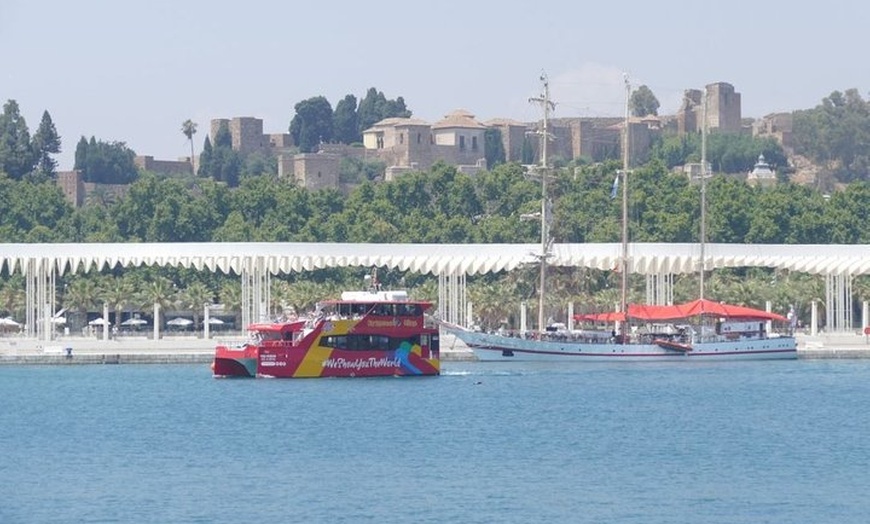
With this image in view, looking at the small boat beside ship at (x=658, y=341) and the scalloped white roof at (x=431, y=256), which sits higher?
the scalloped white roof at (x=431, y=256)

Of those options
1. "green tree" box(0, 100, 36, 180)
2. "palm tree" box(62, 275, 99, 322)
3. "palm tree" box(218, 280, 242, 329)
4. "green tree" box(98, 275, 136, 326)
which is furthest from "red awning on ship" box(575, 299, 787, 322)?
"green tree" box(0, 100, 36, 180)

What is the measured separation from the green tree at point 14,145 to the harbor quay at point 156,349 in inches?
2914

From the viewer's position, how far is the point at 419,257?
96688mm

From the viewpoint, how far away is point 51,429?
2500 inches

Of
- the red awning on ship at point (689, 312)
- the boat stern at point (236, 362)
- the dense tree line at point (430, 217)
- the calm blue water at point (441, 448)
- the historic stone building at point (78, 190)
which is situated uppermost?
the historic stone building at point (78, 190)

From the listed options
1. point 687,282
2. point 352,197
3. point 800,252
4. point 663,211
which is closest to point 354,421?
point 800,252

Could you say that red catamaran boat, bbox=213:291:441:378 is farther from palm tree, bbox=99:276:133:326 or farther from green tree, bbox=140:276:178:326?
palm tree, bbox=99:276:133:326

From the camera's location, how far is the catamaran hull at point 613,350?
88.1 meters

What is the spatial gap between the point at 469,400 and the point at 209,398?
25.1ft

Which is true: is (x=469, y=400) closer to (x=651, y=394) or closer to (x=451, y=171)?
(x=651, y=394)

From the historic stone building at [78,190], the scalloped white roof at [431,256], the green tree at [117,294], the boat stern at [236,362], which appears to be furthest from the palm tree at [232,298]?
the historic stone building at [78,190]

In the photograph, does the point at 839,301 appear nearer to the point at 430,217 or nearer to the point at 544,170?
the point at 544,170

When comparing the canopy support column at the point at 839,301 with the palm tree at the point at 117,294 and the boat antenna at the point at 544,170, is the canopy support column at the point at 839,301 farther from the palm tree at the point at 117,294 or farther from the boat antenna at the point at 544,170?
the palm tree at the point at 117,294

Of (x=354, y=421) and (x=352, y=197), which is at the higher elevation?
(x=352, y=197)
